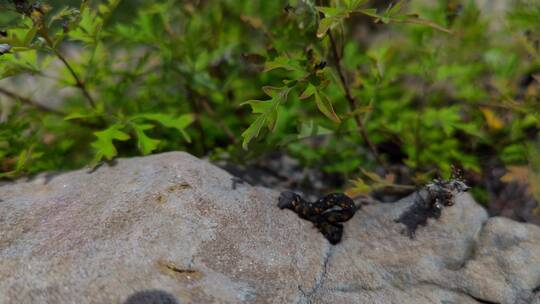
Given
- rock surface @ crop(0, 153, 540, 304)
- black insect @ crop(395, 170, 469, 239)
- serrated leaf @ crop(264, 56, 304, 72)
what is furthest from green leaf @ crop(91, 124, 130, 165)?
black insect @ crop(395, 170, 469, 239)

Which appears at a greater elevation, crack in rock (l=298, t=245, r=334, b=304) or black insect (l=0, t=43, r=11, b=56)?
black insect (l=0, t=43, r=11, b=56)

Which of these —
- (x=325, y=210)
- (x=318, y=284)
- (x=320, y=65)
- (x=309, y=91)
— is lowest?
(x=318, y=284)

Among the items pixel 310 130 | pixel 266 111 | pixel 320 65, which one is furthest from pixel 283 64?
pixel 310 130

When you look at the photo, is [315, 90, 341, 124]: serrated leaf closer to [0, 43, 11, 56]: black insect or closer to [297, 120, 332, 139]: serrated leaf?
[297, 120, 332, 139]: serrated leaf

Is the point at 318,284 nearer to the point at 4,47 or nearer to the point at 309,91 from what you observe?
the point at 309,91

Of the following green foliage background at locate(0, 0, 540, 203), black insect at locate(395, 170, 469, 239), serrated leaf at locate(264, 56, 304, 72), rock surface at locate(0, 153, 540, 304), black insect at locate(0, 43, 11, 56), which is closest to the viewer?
rock surface at locate(0, 153, 540, 304)

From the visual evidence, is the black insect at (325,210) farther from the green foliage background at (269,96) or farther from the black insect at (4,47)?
the black insect at (4,47)

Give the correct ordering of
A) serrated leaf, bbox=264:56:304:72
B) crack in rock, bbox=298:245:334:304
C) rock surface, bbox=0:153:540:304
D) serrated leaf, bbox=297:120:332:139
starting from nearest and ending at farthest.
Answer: rock surface, bbox=0:153:540:304, crack in rock, bbox=298:245:334:304, serrated leaf, bbox=264:56:304:72, serrated leaf, bbox=297:120:332:139
